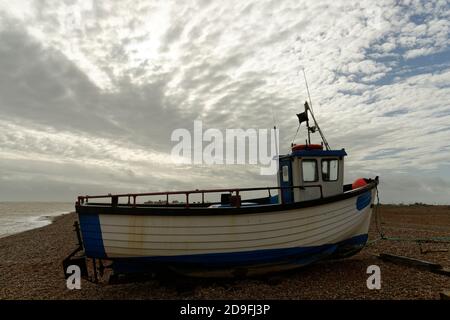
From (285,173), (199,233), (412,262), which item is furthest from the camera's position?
(285,173)

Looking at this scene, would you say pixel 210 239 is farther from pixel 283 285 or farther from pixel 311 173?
pixel 311 173

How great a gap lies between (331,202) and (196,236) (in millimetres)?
4096

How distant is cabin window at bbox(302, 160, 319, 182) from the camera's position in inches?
396

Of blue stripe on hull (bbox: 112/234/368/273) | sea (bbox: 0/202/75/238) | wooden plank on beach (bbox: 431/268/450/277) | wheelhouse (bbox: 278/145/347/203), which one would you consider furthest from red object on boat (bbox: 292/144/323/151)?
sea (bbox: 0/202/75/238)

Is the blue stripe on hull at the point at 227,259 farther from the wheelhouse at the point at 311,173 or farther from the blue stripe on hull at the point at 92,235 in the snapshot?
the wheelhouse at the point at 311,173

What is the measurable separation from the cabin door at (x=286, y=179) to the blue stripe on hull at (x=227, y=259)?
1.87 m


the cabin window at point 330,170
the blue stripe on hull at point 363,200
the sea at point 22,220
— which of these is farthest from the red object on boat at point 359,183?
the sea at point 22,220

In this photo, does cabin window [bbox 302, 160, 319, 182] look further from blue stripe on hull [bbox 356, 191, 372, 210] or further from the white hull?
the white hull

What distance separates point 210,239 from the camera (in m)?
7.80

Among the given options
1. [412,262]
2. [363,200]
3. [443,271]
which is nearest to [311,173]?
[363,200]

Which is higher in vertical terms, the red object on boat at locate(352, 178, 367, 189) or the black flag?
the black flag

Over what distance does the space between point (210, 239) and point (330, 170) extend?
4925 millimetres
